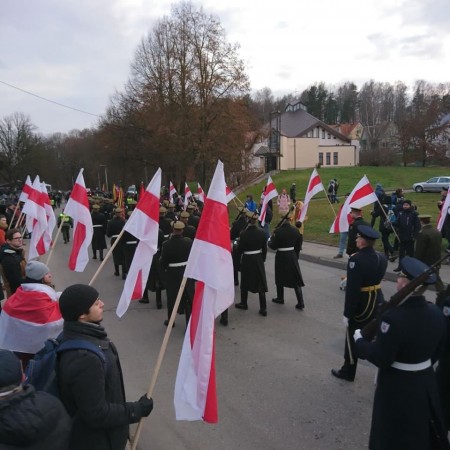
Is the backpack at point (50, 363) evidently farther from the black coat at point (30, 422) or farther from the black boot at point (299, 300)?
the black boot at point (299, 300)

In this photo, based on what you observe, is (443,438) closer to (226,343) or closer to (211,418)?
(211,418)

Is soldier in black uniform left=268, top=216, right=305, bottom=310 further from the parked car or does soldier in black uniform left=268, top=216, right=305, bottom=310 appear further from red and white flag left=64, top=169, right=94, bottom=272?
the parked car

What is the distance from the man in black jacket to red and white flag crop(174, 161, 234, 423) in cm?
50

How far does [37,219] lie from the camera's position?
8.19 metres

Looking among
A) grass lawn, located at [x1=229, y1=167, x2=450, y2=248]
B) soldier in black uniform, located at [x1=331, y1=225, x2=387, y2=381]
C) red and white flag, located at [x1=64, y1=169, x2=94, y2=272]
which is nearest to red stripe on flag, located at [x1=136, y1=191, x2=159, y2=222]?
red and white flag, located at [x1=64, y1=169, x2=94, y2=272]

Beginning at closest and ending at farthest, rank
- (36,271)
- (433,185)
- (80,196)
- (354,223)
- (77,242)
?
(36,271), (77,242), (80,196), (354,223), (433,185)

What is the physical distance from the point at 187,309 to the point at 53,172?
68.0 m

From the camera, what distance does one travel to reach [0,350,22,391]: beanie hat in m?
1.94

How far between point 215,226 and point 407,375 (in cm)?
187

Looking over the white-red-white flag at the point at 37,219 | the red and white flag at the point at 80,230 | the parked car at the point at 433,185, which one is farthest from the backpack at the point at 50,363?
the parked car at the point at 433,185

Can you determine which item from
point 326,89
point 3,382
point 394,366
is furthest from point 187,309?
point 326,89

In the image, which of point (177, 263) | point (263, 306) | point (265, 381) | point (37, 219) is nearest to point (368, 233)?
point (265, 381)

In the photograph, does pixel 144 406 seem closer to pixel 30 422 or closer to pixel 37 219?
pixel 30 422

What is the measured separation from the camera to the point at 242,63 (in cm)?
2978
